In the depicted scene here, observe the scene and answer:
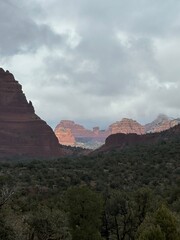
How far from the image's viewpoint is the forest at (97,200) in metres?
30.3

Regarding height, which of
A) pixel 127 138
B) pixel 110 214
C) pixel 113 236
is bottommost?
pixel 113 236

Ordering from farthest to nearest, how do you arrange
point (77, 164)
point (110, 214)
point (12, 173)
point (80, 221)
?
point (77, 164), point (12, 173), point (110, 214), point (80, 221)

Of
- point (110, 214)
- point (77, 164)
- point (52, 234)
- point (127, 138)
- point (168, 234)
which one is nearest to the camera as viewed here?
point (168, 234)

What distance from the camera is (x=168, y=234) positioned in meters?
29.7

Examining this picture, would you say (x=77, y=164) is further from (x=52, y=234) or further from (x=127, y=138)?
(x=127, y=138)

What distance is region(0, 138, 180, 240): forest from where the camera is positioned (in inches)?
1193

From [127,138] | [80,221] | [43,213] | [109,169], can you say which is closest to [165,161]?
[109,169]

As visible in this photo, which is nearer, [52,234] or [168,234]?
[168,234]

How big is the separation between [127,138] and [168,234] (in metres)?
149

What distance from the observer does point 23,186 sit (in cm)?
6456

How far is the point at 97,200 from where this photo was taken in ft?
143

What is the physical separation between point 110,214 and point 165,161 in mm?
32125

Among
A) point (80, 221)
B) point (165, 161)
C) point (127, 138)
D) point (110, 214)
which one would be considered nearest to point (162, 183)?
point (165, 161)

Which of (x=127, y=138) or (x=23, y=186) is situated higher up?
(x=127, y=138)
